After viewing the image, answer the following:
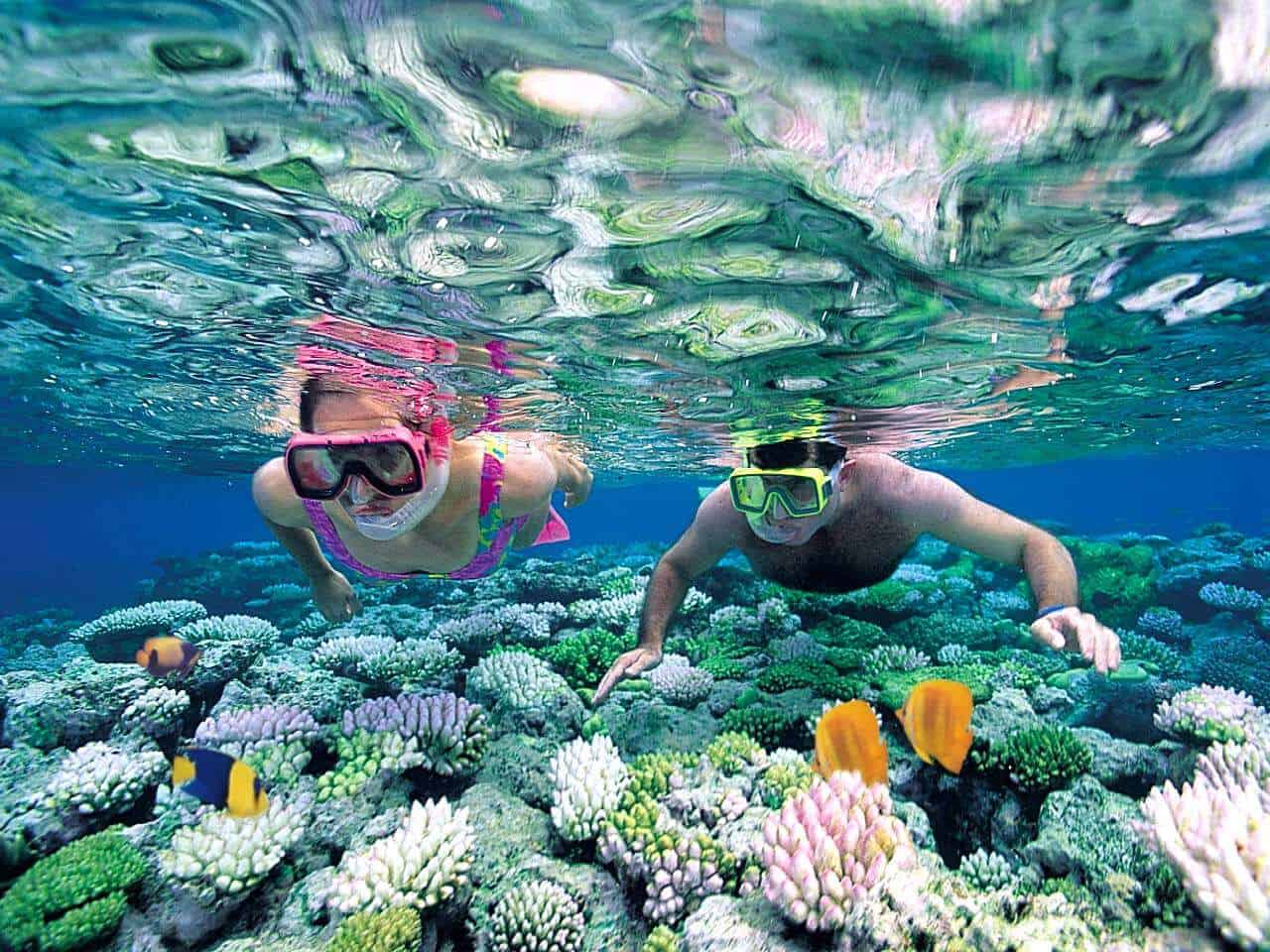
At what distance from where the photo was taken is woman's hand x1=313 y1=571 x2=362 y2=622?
22.4 ft

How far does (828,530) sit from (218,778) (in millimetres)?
6258

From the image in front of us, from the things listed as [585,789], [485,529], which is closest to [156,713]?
[485,529]

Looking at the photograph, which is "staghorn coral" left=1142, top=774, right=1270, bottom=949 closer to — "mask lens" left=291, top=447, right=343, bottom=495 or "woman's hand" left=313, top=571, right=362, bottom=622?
"mask lens" left=291, top=447, right=343, bottom=495

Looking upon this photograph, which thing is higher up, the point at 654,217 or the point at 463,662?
the point at 654,217

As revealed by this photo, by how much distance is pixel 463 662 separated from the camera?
7.75 metres

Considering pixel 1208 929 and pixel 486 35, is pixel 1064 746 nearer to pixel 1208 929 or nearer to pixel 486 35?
pixel 1208 929

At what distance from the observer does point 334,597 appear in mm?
6859

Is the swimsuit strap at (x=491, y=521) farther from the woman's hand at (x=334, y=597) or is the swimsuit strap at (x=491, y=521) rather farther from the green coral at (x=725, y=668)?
the green coral at (x=725, y=668)

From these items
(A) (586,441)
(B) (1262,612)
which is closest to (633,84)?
(A) (586,441)

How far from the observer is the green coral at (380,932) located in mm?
3375

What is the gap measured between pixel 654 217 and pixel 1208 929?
17.4 ft

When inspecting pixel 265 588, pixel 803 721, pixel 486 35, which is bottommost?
pixel 265 588

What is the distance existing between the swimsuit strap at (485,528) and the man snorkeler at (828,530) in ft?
6.16

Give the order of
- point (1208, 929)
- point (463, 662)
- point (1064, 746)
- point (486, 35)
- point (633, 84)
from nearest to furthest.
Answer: point (1208, 929)
point (486, 35)
point (633, 84)
point (1064, 746)
point (463, 662)
